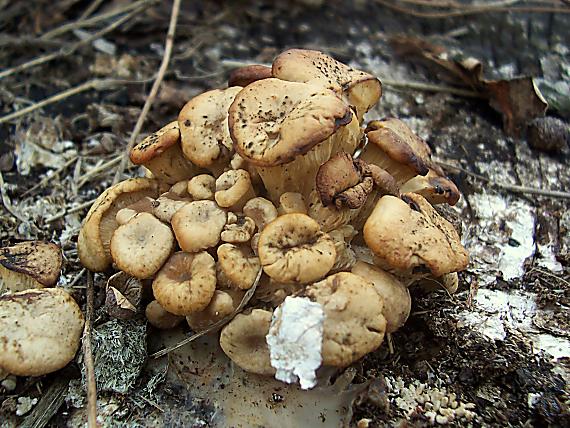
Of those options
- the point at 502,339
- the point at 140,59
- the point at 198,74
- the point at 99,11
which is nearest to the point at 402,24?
the point at 198,74

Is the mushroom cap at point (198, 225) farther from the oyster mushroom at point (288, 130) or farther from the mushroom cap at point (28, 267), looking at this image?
the mushroom cap at point (28, 267)

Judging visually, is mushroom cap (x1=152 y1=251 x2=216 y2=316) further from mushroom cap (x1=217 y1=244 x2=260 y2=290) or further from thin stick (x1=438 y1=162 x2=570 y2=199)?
thin stick (x1=438 y1=162 x2=570 y2=199)

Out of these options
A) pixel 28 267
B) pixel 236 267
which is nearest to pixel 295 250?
pixel 236 267

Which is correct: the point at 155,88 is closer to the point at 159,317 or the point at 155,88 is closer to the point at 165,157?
the point at 165,157

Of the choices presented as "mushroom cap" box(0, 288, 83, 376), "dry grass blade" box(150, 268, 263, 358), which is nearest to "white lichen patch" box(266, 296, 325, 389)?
"dry grass blade" box(150, 268, 263, 358)

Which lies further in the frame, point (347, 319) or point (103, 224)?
point (103, 224)

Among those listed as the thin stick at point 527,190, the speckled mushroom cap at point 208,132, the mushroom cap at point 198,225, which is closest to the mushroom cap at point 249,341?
the mushroom cap at point 198,225

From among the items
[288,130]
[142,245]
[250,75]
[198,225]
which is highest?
[288,130]

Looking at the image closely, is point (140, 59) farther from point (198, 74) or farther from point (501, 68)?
point (501, 68)

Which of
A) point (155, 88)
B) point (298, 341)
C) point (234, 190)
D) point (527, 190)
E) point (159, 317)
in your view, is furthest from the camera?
point (155, 88)
